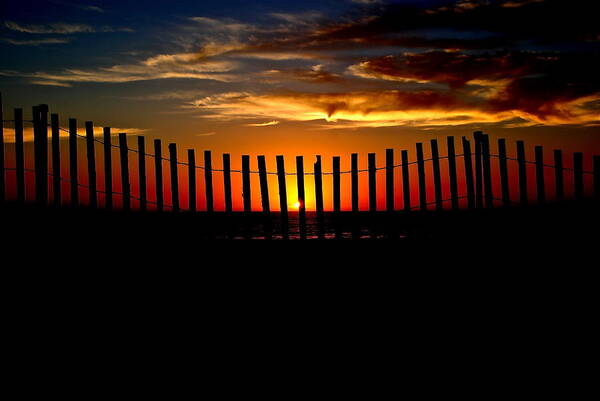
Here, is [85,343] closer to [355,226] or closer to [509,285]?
[509,285]

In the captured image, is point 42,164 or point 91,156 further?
point 91,156

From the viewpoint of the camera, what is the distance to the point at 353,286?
6.54 m

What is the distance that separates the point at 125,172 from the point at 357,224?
14.7 ft

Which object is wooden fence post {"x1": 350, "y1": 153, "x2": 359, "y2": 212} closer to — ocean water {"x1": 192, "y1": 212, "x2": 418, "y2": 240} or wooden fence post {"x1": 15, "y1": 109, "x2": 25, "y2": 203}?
ocean water {"x1": 192, "y1": 212, "x2": 418, "y2": 240}

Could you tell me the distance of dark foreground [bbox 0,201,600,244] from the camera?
30.5 feet

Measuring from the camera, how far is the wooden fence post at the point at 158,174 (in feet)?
33.7

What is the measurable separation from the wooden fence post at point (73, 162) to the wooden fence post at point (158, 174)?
1.44m

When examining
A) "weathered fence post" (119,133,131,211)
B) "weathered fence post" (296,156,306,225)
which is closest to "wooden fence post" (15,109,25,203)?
"weathered fence post" (119,133,131,211)

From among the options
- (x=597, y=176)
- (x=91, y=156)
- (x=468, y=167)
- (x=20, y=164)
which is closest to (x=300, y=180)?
(x=468, y=167)

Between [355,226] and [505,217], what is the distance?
117 inches

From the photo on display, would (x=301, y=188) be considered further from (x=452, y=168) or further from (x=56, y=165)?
(x=56, y=165)

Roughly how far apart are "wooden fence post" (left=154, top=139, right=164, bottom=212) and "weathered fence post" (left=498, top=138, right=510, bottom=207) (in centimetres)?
653

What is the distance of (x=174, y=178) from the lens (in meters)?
10.2

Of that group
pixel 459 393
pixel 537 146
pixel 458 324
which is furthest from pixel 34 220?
pixel 537 146
